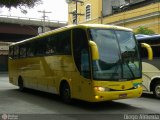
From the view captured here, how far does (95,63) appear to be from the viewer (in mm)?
12953

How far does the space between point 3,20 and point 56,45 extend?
4653 cm

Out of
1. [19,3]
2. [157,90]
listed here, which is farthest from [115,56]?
[19,3]

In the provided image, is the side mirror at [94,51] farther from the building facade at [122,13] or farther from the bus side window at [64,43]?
the building facade at [122,13]

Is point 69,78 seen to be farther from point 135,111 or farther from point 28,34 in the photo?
point 28,34

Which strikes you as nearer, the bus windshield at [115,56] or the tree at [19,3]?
the bus windshield at [115,56]

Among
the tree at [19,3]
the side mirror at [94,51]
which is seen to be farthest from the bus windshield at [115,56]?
the tree at [19,3]

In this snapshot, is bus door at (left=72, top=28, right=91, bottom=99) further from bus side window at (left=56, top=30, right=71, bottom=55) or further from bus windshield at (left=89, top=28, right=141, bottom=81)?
bus side window at (left=56, top=30, right=71, bottom=55)

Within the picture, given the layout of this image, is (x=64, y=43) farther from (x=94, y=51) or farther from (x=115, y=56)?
(x=94, y=51)

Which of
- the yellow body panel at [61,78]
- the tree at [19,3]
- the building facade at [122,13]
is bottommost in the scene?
the yellow body panel at [61,78]

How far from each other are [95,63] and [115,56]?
0.85 metres

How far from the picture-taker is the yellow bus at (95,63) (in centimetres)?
1295

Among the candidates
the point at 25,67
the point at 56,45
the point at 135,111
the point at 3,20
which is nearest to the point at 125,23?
the point at 3,20

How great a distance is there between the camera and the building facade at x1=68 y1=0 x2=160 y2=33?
4128 cm

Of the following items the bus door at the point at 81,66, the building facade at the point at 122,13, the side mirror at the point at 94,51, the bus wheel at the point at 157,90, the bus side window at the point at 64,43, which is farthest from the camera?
the building facade at the point at 122,13
